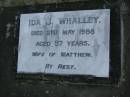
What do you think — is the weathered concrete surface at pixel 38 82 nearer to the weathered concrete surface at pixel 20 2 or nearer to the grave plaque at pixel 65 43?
the weathered concrete surface at pixel 20 2

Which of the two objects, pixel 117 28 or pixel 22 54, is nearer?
pixel 117 28

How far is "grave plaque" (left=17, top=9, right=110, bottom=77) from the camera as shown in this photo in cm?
552

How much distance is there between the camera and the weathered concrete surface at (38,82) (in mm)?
5355

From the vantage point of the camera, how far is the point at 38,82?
19.6 feet

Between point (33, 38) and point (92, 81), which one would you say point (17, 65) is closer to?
point (33, 38)

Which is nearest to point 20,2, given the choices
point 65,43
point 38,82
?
point 65,43

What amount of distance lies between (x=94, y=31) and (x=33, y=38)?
117cm

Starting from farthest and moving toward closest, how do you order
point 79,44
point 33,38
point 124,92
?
point 33,38
point 79,44
point 124,92

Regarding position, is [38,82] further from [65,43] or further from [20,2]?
[20,2]

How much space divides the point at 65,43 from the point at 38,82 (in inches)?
33.5

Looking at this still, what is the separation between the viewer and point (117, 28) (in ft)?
18.0

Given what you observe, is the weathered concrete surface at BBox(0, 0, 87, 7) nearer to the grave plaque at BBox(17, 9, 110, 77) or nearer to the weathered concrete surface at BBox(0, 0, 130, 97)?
the weathered concrete surface at BBox(0, 0, 130, 97)

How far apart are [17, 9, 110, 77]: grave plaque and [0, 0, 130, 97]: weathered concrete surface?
0.21m

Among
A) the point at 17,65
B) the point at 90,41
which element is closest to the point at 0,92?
the point at 17,65
